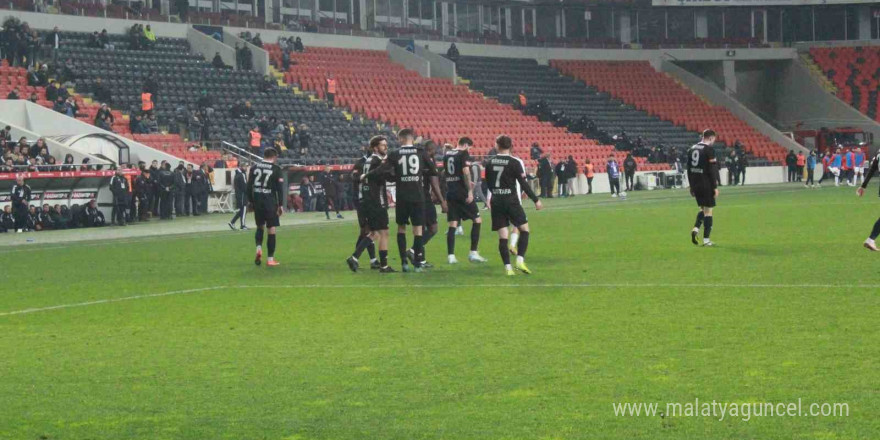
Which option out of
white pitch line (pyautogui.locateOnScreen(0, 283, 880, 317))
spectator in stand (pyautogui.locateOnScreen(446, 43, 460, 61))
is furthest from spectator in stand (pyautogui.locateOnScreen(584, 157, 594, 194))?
white pitch line (pyautogui.locateOnScreen(0, 283, 880, 317))

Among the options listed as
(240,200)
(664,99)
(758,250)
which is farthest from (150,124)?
(664,99)

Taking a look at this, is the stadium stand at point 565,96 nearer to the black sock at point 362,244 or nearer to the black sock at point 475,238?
the black sock at point 475,238

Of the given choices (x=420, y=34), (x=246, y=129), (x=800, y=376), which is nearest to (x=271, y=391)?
(x=800, y=376)

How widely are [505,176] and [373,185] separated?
2.16 metres

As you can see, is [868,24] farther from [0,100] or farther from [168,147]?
[0,100]

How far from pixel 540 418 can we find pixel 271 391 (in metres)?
2.10

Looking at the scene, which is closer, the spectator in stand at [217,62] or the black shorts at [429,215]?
the black shorts at [429,215]

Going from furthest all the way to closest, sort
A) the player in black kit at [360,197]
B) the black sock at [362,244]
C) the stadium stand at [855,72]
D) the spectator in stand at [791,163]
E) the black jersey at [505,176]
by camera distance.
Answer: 1. the stadium stand at [855,72]
2. the spectator in stand at [791,163]
3. the black sock at [362,244]
4. the player in black kit at [360,197]
5. the black jersey at [505,176]

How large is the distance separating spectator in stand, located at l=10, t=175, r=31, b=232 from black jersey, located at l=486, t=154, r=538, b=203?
61.9ft

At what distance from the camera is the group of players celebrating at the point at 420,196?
55.7ft

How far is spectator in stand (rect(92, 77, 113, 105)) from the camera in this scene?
44.8 metres

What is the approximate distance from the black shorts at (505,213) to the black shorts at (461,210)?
233 centimetres

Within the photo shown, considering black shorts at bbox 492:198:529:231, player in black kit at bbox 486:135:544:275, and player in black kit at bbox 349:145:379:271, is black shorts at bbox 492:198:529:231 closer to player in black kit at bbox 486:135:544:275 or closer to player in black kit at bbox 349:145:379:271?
player in black kit at bbox 486:135:544:275

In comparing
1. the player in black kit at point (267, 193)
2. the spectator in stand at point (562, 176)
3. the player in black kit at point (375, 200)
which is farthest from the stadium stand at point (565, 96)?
the player in black kit at point (375, 200)
